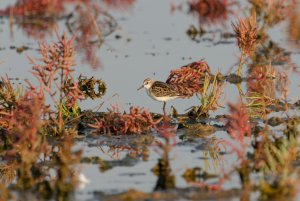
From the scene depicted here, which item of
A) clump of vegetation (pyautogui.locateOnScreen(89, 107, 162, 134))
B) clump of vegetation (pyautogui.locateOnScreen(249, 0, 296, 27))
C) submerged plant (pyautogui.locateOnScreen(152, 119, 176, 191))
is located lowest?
submerged plant (pyautogui.locateOnScreen(152, 119, 176, 191))

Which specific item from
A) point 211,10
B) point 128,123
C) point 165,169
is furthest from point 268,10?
point 165,169

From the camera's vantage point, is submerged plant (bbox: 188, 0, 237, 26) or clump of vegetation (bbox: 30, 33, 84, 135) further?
submerged plant (bbox: 188, 0, 237, 26)

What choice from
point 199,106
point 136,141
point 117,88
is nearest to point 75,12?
point 117,88

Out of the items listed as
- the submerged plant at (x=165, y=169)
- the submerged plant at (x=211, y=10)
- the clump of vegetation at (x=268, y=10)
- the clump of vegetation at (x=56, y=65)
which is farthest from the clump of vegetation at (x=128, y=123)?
the submerged plant at (x=211, y=10)

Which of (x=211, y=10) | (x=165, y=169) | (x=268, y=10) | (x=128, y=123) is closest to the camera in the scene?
(x=165, y=169)

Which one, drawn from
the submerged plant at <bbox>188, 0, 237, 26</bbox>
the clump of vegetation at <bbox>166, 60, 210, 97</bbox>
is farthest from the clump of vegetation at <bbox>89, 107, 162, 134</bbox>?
the submerged plant at <bbox>188, 0, 237, 26</bbox>

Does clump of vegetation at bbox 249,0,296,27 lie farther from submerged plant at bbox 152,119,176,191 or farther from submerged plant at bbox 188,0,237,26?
submerged plant at bbox 152,119,176,191

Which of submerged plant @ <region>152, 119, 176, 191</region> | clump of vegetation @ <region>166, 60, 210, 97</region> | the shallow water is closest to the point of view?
submerged plant @ <region>152, 119, 176, 191</region>

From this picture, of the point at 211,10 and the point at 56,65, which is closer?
the point at 56,65

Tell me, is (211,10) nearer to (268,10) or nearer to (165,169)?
(268,10)

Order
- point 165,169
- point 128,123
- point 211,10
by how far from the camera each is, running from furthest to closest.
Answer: point 211,10 → point 128,123 → point 165,169

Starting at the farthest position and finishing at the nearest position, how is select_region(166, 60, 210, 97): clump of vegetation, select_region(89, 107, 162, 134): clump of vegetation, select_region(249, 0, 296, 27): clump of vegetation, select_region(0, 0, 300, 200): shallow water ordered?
1. select_region(249, 0, 296, 27): clump of vegetation
2. select_region(166, 60, 210, 97): clump of vegetation
3. select_region(89, 107, 162, 134): clump of vegetation
4. select_region(0, 0, 300, 200): shallow water

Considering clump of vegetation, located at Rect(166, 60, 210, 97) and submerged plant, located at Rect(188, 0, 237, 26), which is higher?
submerged plant, located at Rect(188, 0, 237, 26)

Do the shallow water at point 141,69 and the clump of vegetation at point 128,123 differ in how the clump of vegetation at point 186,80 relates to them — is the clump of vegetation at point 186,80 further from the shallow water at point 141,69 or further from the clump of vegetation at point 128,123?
the clump of vegetation at point 128,123
